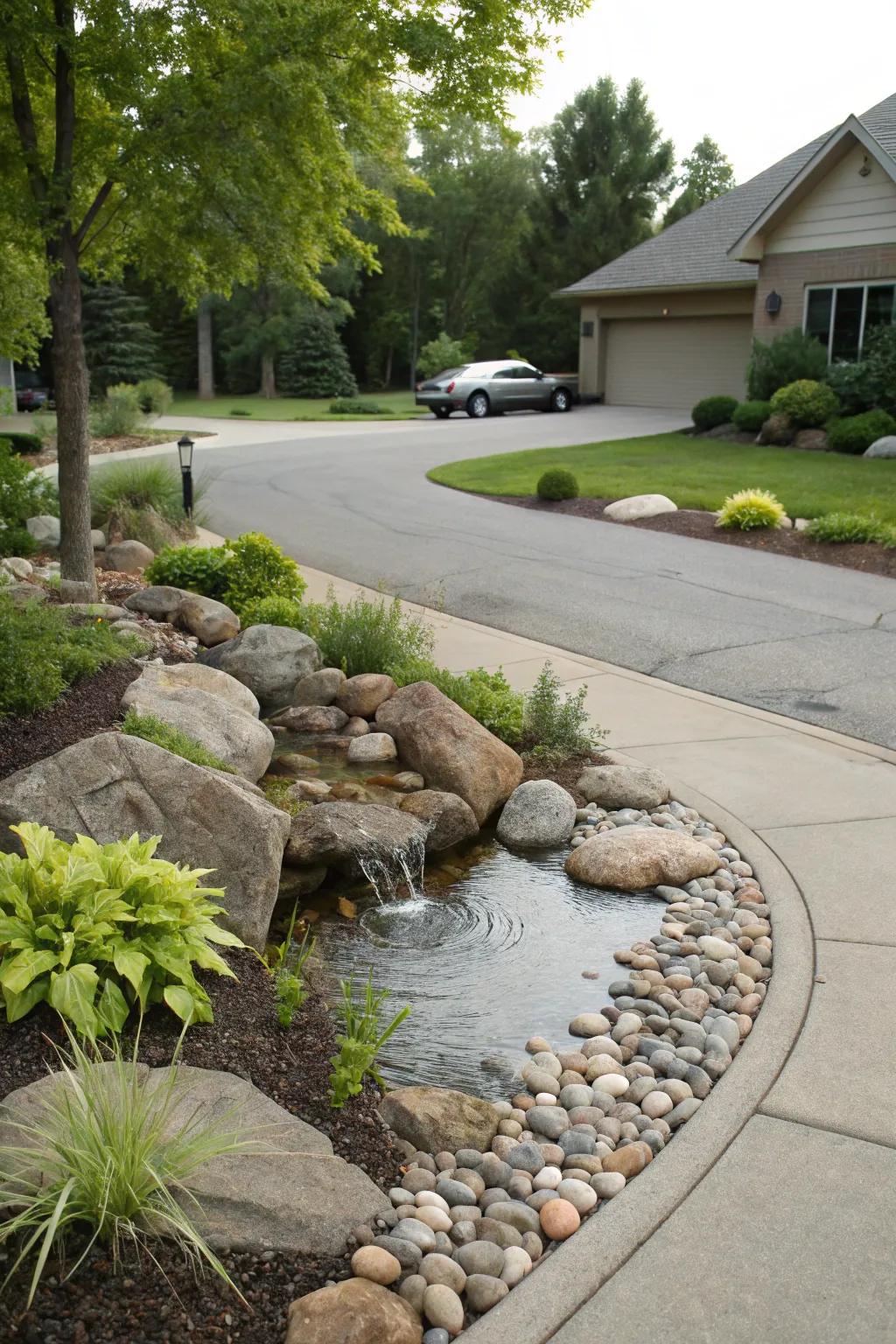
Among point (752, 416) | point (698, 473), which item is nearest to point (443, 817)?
point (698, 473)

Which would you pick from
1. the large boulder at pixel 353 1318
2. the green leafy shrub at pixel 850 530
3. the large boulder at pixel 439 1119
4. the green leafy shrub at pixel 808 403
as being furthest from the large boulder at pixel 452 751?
the green leafy shrub at pixel 808 403

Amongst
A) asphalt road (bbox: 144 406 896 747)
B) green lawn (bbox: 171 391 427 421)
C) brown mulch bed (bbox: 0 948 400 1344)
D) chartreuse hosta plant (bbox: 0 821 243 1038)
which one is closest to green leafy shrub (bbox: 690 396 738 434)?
asphalt road (bbox: 144 406 896 747)

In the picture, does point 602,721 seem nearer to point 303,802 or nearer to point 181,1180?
point 303,802

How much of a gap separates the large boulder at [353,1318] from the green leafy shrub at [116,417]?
2767 cm

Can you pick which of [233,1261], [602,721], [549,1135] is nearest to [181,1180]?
[233,1261]

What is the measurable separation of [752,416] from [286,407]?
2309 centimetres

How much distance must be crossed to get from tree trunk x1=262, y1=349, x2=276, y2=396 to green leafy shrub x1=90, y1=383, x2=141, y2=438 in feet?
56.0

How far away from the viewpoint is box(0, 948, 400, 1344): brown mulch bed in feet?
9.36

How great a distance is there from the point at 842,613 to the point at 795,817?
18.2 ft

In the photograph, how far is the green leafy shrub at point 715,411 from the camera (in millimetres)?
26594

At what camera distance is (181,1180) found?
3.19 meters

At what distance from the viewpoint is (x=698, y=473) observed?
20.5 metres

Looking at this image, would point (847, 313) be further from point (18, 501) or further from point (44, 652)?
point (44, 652)

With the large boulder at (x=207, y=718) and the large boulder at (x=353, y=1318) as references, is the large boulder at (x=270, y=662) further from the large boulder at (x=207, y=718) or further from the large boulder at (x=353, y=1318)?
the large boulder at (x=353, y=1318)
